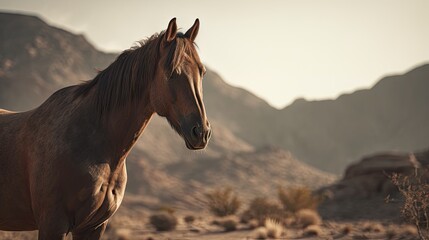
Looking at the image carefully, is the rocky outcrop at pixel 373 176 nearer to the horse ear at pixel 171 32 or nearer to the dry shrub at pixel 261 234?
the dry shrub at pixel 261 234

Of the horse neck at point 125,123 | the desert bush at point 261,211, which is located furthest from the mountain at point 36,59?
the horse neck at point 125,123

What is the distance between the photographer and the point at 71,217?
323 cm

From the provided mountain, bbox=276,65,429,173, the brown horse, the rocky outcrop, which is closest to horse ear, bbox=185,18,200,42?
the brown horse

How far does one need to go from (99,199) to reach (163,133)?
68.4 metres

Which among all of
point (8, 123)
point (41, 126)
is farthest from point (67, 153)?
point (8, 123)

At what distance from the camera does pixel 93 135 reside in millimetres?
3469

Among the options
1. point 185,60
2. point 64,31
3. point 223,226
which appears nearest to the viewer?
point 185,60

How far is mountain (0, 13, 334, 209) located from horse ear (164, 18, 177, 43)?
3646 cm

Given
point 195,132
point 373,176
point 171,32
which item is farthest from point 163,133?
point 195,132

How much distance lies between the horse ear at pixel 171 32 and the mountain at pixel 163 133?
1435 inches

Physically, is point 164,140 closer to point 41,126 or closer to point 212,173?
point 212,173

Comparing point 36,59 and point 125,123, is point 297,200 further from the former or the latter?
point 36,59

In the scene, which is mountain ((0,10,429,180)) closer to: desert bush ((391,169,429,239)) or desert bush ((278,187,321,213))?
desert bush ((278,187,321,213))

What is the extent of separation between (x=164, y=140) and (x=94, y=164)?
66580 mm
